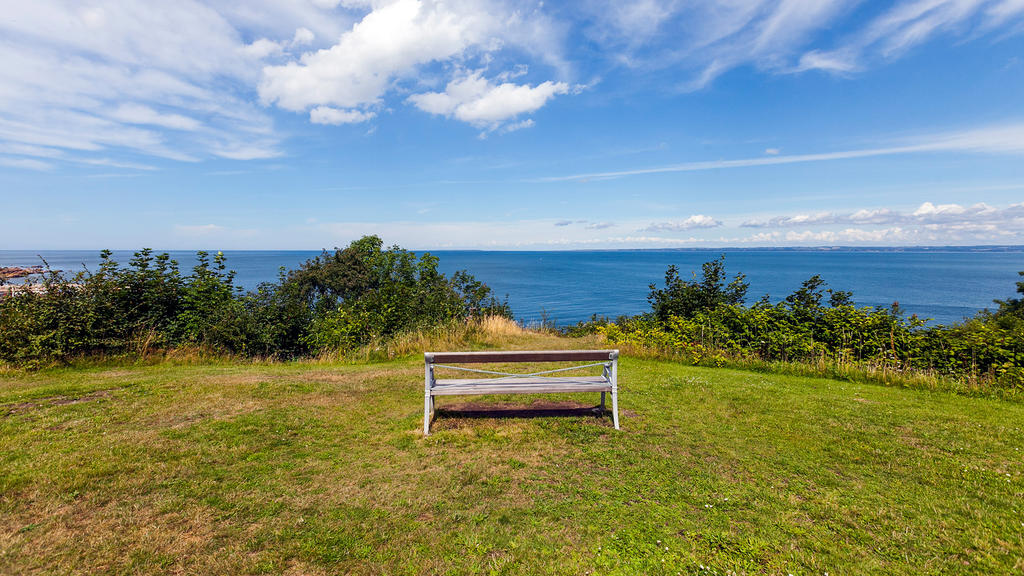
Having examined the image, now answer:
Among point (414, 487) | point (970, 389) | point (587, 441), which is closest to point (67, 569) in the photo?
point (414, 487)

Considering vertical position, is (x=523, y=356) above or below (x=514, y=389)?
above

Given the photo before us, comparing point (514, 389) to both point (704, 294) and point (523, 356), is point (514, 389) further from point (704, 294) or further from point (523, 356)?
point (704, 294)

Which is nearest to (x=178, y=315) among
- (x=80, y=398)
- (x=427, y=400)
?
(x=80, y=398)

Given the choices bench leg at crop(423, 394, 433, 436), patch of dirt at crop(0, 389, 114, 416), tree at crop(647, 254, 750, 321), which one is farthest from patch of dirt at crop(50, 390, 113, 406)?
tree at crop(647, 254, 750, 321)

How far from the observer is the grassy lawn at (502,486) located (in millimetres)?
2852

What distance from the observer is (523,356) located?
5.02m

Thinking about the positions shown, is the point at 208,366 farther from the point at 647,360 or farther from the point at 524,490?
the point at 647,360

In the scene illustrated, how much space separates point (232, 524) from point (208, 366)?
24.4 ft

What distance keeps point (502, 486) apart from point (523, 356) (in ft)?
5.03

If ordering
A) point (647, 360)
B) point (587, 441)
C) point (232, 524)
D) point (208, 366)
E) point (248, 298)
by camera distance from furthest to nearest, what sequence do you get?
1. point (248, 298)
2. point (647, 360)
3. point (208, 366)
4. point (587, 441)
5. point (232, 524)

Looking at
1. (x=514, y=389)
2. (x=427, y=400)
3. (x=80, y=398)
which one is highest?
(x=514, y=389)

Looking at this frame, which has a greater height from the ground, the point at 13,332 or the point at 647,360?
the point at 13,332

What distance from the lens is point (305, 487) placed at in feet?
12.5

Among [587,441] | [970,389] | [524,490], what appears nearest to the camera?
[524,490]
